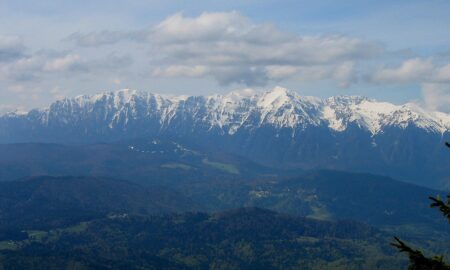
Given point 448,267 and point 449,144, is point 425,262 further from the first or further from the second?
point 449,144

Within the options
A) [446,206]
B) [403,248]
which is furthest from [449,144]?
[403,248]

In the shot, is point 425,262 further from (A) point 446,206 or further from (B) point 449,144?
(B) point 449,144

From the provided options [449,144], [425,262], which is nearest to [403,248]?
[425,262]

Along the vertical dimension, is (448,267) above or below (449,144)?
below

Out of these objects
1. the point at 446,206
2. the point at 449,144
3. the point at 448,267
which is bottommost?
the point at 448,267

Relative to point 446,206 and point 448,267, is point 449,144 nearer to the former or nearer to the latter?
point 446,206

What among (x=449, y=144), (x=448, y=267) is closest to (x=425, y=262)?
(x=448, y=267)

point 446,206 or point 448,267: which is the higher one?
point 446,206
